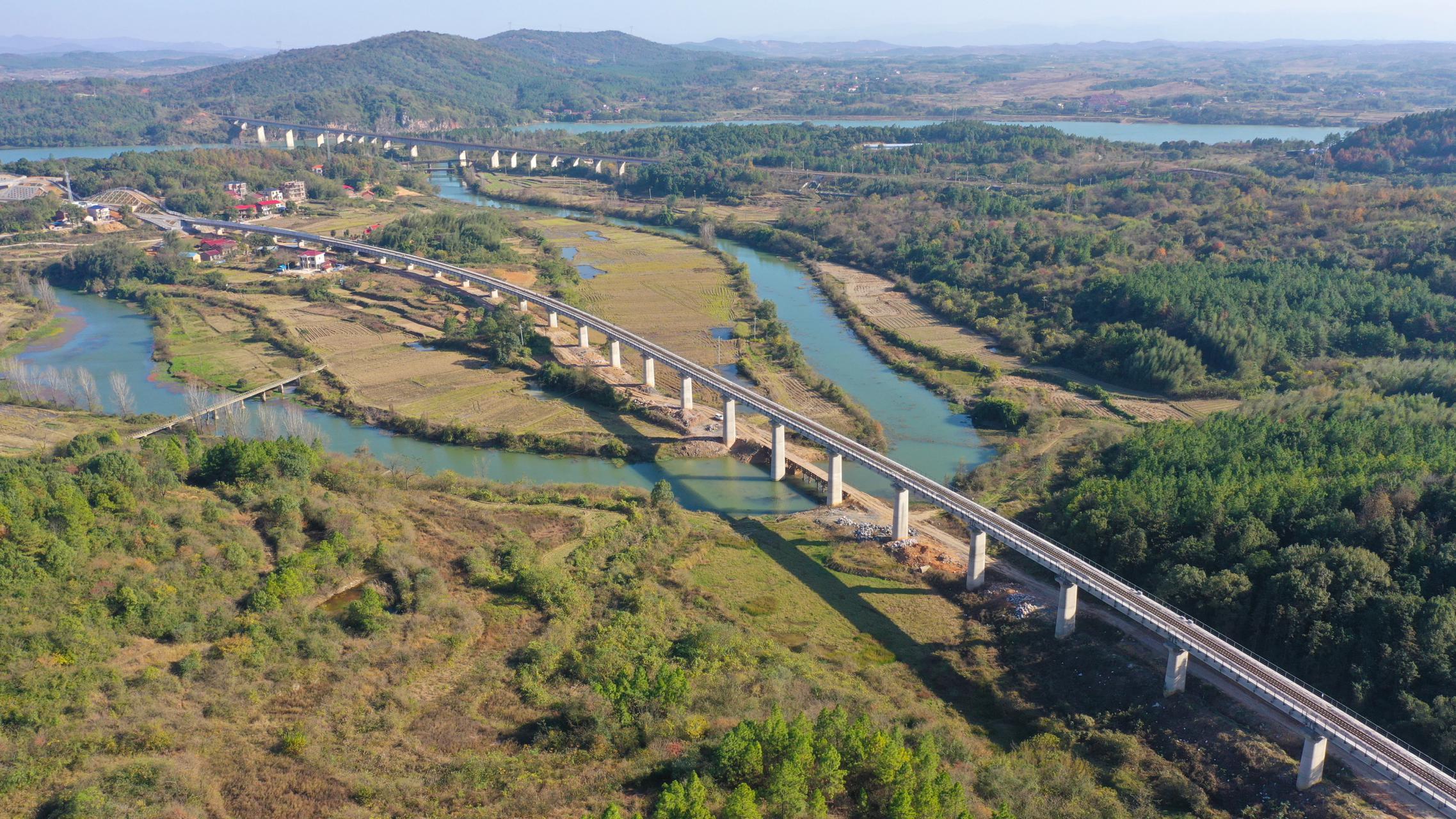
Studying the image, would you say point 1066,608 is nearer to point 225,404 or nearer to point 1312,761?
point 1312,761

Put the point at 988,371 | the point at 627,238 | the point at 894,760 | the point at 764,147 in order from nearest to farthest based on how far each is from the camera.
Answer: the point at 894,760
the point at 988,371
the point at 627,238
the point at 764,147

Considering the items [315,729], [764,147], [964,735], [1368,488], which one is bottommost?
[964,735]

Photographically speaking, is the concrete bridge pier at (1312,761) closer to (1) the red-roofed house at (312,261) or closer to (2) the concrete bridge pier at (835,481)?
(2) the concrete bridge pier at (835,481)

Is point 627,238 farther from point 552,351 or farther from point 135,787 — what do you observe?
point 135,787

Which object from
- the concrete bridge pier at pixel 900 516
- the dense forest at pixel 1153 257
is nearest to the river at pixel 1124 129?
the dense forest at pixel 1153 257

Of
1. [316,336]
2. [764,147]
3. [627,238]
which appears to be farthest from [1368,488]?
[764,147]

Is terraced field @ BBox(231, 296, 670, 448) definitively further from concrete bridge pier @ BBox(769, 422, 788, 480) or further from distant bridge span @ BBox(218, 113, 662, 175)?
distant bridge span @ BBox(218, 113, 662, 175)

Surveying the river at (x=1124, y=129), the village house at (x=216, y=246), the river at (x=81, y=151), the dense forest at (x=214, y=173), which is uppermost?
the river at (x=1124, y=129)
